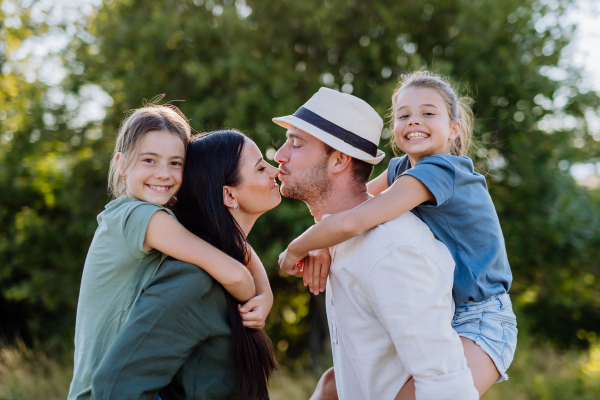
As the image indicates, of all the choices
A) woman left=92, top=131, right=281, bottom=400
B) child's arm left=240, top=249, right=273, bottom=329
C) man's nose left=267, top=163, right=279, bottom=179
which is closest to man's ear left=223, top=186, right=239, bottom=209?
woman left=92, top=131, right=281, bottom=400

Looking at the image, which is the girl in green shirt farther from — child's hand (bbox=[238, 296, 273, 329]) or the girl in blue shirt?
the girl in blue shirt

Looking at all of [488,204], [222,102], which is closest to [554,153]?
[222,102]

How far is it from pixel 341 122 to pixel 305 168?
0.30m

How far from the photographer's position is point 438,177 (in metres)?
2.10

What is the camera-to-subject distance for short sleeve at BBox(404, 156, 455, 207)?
207 centimetres

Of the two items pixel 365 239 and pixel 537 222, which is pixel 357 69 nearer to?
pixel 537 222

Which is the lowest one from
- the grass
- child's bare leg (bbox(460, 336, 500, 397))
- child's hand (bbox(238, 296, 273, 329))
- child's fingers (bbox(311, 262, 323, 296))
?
the grass

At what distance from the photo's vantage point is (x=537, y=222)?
680 centimetres

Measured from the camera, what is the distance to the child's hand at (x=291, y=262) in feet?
7.64

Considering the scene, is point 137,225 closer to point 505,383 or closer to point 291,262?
point 291,262


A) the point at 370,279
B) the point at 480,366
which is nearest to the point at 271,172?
the point at 370,279

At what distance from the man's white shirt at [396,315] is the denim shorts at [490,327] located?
0.86ft

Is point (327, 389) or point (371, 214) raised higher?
point (371, 214)

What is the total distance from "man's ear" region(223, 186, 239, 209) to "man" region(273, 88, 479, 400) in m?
0.32
